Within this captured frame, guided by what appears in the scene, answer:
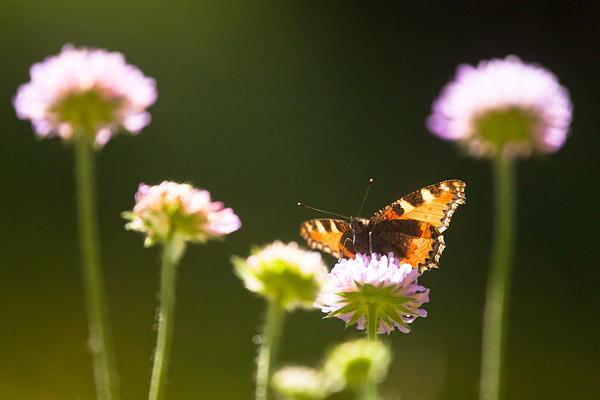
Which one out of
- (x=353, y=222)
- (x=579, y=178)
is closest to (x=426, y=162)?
(x=579, y=178)

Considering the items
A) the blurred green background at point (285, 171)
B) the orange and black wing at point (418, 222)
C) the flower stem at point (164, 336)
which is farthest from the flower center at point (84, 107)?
the blurred green background at point (285, 171)

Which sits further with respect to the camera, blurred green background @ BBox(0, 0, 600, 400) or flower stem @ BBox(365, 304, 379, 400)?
blurred green background @ BBox(0, 0, 600, 400)

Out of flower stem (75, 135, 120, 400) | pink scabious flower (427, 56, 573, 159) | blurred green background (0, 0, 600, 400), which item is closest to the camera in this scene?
flower stem (75, 135, 120, 400)

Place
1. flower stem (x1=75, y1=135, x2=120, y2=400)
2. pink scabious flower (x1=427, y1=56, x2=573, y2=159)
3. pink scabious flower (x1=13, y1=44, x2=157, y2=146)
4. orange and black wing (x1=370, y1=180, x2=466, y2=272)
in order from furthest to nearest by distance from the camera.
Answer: orange and black wing (x1=370, y1=180, x2=466, y2=272) → pink scabious flower (x1=427, y1=56, x2=573, y2=159) → pink scabious flower (x1=13, y1=44, x2=157, y2=146) → flower stem (x1=75, y1=135, x2=120, y2=400)

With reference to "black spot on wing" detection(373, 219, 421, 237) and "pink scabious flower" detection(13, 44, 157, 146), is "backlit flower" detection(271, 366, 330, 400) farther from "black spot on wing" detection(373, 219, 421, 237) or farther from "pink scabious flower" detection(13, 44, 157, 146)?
"black spot on wing" detection(373, 219, 421, 237)

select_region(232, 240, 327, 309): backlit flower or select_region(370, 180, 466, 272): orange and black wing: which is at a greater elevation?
select_region(370, 180, 466, 272): orange and black wing

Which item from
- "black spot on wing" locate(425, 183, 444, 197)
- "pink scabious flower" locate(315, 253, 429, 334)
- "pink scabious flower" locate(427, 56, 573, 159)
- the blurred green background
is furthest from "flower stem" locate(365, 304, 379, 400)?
the blurred green background

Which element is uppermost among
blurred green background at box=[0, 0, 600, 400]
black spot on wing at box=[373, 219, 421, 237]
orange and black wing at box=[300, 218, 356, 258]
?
blurred green background at box=[0, 0, 600, 400]

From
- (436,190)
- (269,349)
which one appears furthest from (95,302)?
(436,190)
